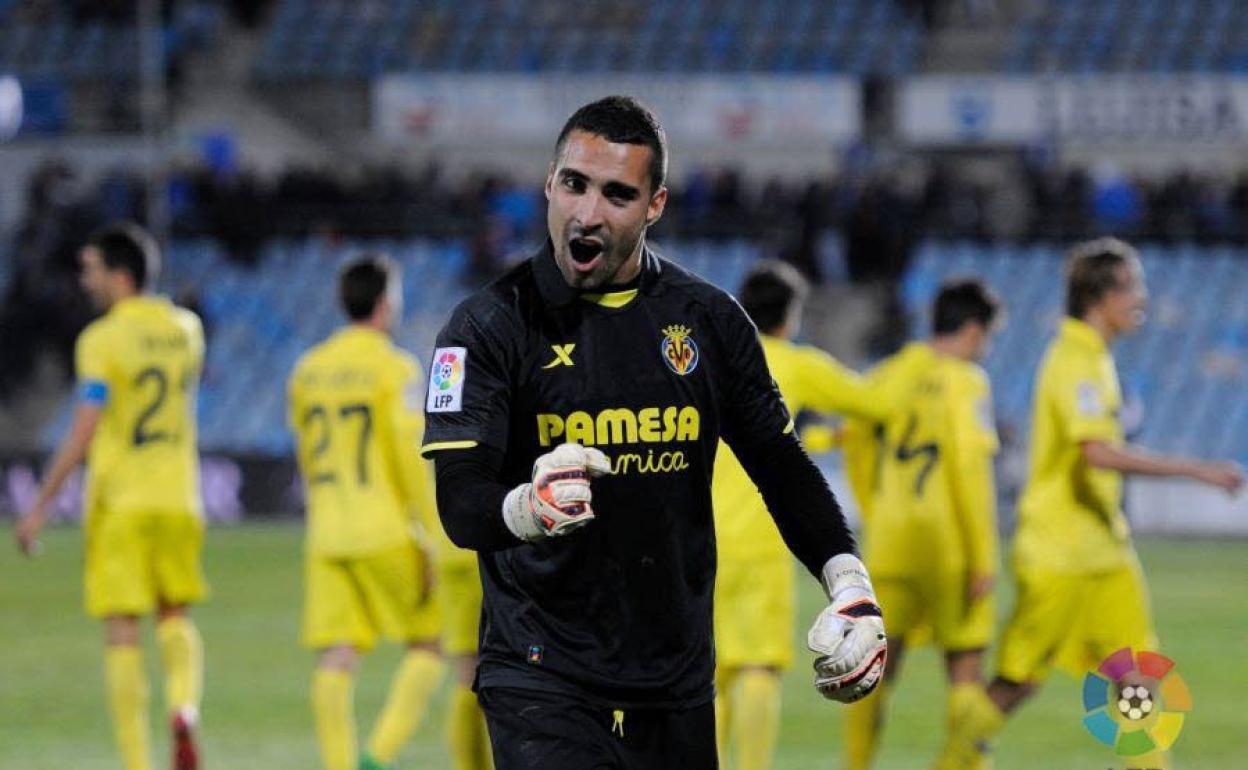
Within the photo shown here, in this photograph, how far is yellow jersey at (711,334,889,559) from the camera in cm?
791

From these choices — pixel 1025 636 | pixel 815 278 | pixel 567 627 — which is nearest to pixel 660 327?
pixel 567 627

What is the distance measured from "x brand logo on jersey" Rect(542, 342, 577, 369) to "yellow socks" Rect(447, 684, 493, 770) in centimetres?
393

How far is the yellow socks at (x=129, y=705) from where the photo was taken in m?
8.60

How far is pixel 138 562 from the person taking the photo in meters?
8.95

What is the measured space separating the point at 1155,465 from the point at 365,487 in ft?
10.0

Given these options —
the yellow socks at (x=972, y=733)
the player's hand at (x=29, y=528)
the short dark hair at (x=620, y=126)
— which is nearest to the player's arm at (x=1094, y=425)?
the yellow socks at (x=972, y=733)

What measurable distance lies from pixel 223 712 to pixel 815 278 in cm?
1574

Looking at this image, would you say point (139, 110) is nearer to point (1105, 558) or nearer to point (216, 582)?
point (216, 582)

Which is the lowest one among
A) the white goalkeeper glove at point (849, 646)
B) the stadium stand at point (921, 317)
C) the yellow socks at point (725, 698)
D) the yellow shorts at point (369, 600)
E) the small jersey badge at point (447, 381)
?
the yellow socks at point (725, 698)

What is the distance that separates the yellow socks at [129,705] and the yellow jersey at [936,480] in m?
2.90

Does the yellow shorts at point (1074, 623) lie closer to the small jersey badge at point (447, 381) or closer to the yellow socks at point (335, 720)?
the yellow socks at point (335, 720)

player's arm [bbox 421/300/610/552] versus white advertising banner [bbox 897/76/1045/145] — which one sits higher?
white advertising banner [bbox 897/76/1045/145]

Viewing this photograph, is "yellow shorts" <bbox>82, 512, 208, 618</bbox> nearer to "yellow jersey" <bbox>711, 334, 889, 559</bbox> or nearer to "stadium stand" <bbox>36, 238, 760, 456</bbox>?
"yellow jersey" <bbox>711, 334, 889, 559</bbox>

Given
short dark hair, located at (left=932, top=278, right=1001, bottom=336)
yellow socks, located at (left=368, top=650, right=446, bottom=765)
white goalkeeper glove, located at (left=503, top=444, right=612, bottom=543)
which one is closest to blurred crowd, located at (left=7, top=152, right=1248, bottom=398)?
short dark hair, located at (left=932, top=278, right=1001, bottom=336)
